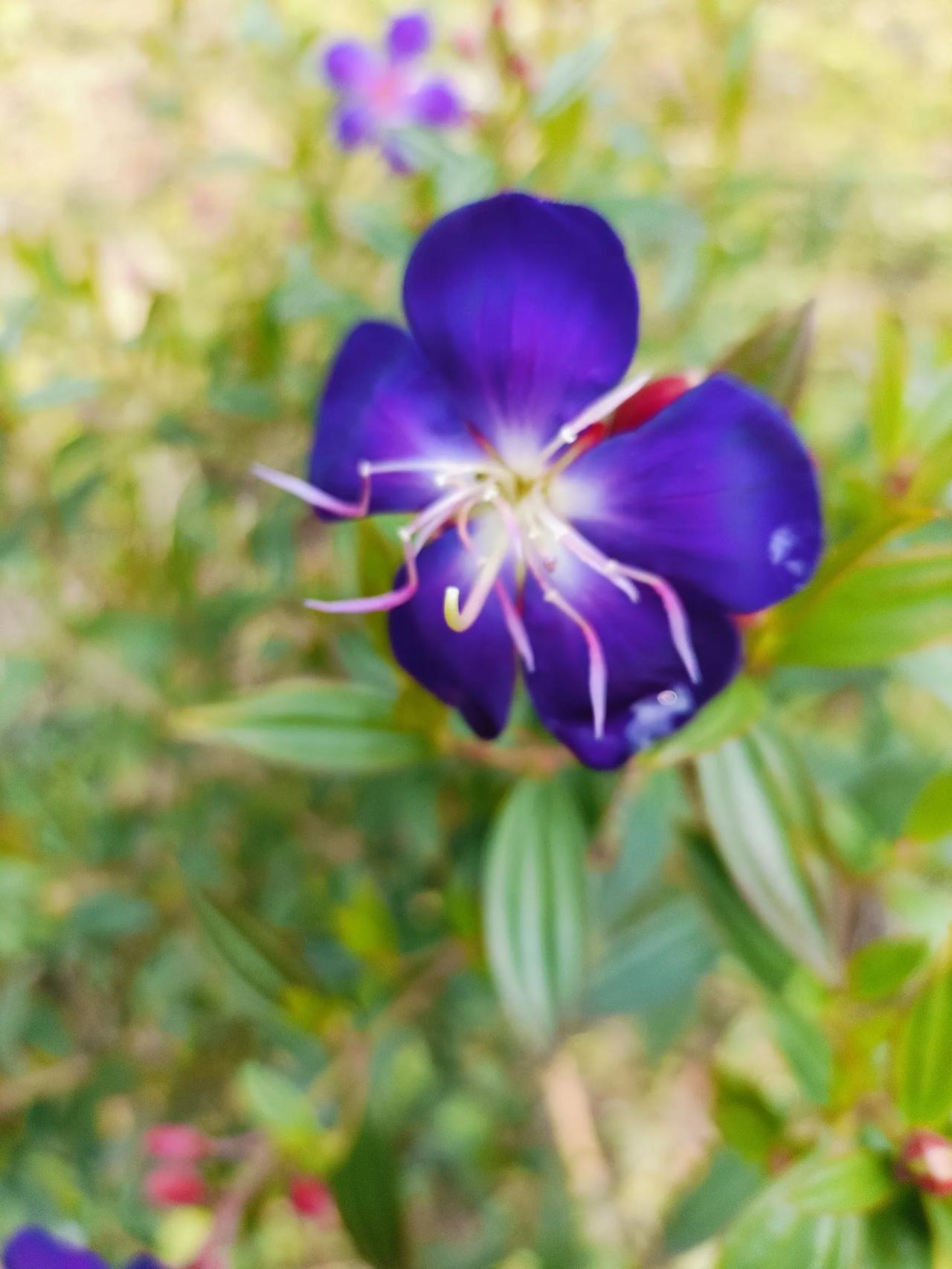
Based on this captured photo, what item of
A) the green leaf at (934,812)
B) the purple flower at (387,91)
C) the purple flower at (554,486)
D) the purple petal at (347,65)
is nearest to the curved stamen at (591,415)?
the purple flower at (554,486)

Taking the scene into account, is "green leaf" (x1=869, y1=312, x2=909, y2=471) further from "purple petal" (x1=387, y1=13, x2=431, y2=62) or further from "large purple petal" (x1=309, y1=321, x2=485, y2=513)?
A: "purple petal" (x1=387, y1=13, x2=431, y2=62)

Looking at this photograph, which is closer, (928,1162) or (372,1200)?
(928,1162)

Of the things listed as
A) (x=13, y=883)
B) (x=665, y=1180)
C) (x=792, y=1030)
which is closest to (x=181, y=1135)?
(x=13, y=883)

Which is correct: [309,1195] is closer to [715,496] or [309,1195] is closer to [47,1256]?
[47,1256]

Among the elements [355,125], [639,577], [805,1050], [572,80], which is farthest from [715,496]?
[355,125]

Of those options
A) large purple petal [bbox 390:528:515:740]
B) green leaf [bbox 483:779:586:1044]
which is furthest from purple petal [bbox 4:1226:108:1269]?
large purple petal [bbox 390:528:515:740]

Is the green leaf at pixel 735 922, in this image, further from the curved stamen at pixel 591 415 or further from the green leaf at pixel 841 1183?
the curved stamen at pixel 591 415
